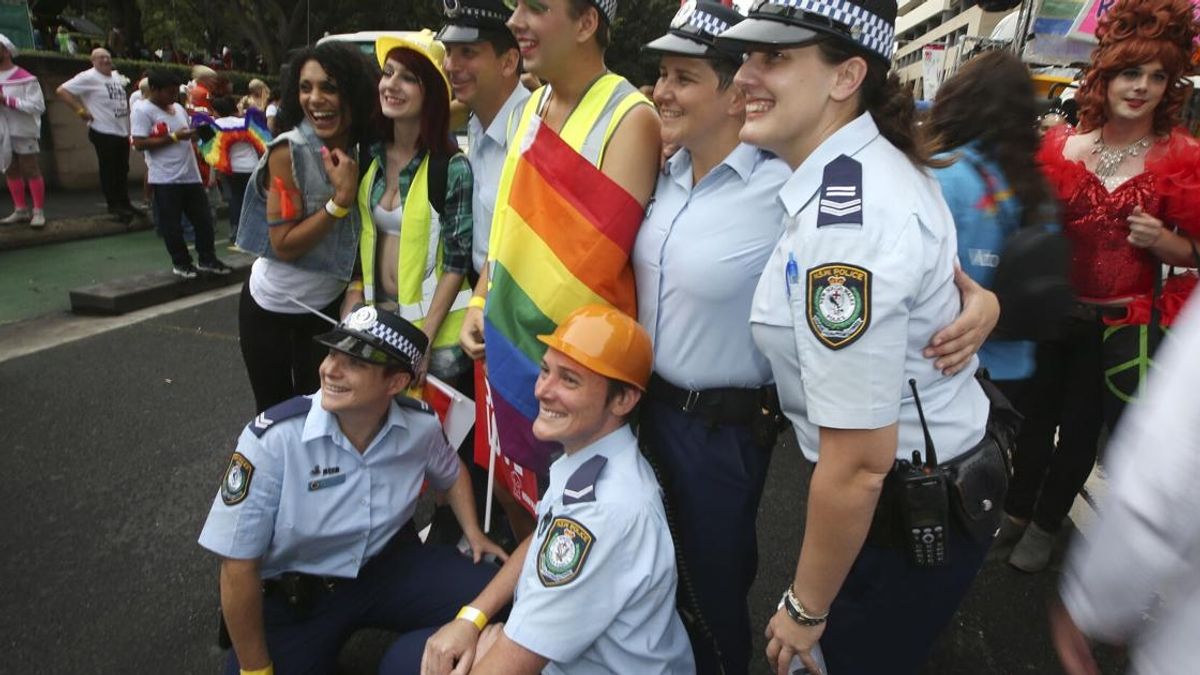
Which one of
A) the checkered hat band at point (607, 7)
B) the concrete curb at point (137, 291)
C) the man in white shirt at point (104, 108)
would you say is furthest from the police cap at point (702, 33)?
the man in white shirt at point (104, 108)

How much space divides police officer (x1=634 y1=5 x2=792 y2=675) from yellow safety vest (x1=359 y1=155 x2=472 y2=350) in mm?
921

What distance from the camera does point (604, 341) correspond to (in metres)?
1.67

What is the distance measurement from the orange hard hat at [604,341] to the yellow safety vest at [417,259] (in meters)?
0.94

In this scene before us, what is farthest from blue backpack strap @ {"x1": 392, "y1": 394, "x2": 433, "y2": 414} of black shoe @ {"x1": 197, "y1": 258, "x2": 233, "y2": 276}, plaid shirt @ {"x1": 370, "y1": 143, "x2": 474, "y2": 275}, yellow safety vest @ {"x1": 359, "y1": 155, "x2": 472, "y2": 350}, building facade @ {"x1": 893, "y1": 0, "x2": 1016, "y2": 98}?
building facade @ {"x1": 893, "y1": 0, "x2": 1016, "y2": 98}

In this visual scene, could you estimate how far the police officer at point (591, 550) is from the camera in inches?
61.2

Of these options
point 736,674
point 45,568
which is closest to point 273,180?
point 45,568

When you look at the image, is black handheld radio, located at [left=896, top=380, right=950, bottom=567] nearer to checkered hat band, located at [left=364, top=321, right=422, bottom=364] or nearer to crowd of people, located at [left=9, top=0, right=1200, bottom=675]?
crowd of people, located at [left=9, top=0, right=1200, bottom=675]

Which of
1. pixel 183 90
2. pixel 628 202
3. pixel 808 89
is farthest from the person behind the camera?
pixel 183 90

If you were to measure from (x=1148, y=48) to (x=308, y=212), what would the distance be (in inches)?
110

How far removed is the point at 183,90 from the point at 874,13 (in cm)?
1103

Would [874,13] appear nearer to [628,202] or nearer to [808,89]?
[808,89]

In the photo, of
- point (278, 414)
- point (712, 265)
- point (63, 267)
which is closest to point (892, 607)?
point (712, 265)

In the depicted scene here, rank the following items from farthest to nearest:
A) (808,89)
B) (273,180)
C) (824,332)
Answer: (273,180), (808,89), (824,332)

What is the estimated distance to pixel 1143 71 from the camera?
8.00 feet
